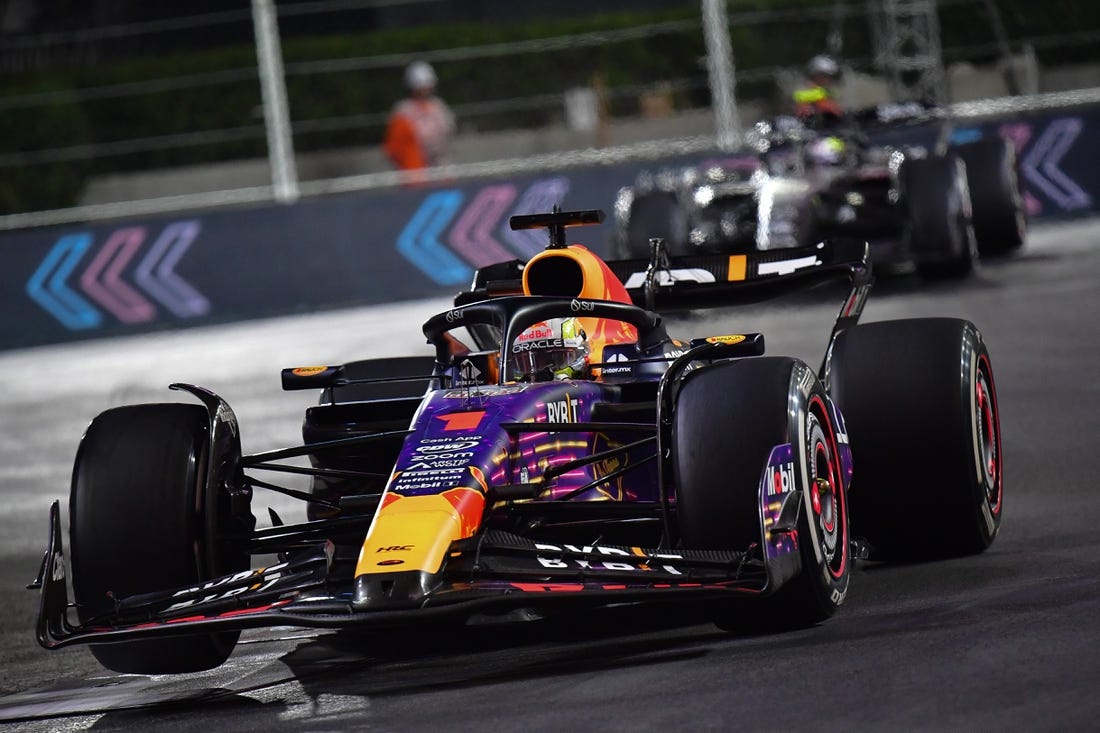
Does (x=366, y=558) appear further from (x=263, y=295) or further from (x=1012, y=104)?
(x=1012, y=104)

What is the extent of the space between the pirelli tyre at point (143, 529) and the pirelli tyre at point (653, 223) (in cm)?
961

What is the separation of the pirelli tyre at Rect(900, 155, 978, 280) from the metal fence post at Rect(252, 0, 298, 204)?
5.96m

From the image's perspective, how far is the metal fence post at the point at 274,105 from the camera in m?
17.5

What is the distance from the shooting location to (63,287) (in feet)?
56.7

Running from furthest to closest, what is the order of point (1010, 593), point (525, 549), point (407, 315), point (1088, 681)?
point (407, 315) < point (1010, 593) < point (525, 549) < point (1088, 681)

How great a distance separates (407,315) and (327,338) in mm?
1183

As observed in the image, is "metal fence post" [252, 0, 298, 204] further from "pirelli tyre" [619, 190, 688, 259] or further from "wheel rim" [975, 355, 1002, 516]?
"wheel rim" [975, 355, 1002, 516]

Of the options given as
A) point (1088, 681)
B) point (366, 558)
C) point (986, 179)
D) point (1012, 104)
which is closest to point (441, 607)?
point (366, 558)

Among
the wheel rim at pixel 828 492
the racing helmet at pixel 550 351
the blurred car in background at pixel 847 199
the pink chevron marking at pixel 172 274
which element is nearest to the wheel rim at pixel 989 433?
the wheel rim at pixel 828 492

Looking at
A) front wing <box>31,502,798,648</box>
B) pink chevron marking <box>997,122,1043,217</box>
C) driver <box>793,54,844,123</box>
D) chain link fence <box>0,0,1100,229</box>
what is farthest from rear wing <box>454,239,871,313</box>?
pink chevron marking <box>997,122,1043,217</box>

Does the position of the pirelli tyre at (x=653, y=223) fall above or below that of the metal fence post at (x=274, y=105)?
below

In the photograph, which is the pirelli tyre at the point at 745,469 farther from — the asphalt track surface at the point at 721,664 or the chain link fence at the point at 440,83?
the chain link fence at the point at 440,83

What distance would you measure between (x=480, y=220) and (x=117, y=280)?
3504 millimetres

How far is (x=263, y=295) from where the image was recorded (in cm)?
1755
